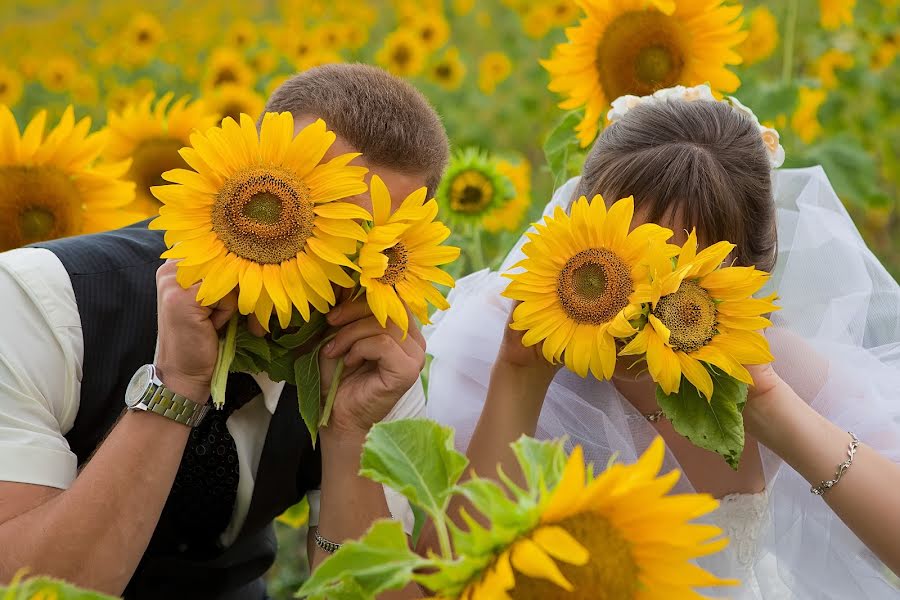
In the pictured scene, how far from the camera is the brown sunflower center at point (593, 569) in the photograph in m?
0.58

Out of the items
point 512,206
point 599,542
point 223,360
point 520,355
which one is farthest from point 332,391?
point 512,206

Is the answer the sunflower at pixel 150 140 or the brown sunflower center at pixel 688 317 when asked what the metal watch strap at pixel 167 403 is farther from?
the sunflower at pixel 150 140

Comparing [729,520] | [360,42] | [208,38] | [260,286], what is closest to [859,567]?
[729,520]

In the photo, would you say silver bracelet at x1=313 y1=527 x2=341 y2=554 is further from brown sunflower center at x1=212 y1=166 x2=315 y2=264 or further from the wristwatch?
brown sunflower center at x1=212 y1=166 x2=315 y2=264

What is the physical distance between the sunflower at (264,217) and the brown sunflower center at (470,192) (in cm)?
100

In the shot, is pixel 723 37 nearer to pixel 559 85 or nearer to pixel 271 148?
pixel 559 85

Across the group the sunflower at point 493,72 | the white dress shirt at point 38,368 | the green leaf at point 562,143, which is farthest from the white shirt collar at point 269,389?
the sunflower at point 493,72

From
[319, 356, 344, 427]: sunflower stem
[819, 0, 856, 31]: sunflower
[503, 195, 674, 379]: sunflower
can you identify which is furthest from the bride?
[819, 0, 856, 31]: sunflower

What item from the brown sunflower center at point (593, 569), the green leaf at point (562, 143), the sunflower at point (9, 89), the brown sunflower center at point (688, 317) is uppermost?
the green leaf at point (562, 143)

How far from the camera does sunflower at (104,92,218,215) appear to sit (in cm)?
181

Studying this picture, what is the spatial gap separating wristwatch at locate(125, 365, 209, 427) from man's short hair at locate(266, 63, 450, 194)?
1.10ft

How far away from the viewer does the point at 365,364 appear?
112 cm

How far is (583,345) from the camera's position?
973 mm

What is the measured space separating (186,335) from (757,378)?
579 mm
